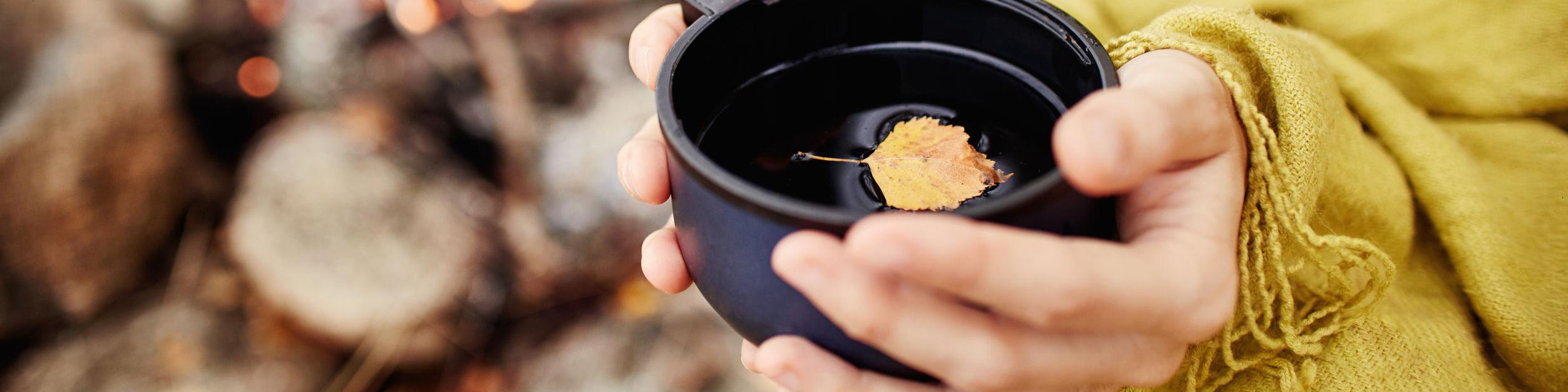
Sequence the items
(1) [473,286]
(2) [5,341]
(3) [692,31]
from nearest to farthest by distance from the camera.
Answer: (3) [692,31] → (2) [5,341] → (1) [473,286]

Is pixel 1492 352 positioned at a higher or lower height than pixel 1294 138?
lower

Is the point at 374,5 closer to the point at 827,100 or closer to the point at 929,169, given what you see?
the point at 827,100

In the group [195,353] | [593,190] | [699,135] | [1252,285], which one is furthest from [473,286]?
[1252,285]

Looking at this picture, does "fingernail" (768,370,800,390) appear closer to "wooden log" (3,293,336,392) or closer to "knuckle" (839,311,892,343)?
"knuckle" (839,311,892,343)

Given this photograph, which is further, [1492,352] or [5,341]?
[5,341]

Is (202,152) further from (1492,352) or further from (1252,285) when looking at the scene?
(1492,352)

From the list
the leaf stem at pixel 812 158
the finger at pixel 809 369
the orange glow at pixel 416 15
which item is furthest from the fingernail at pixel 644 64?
the orange glow at pixel 416 15

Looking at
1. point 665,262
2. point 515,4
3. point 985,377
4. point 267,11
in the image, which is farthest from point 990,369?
point 267,11

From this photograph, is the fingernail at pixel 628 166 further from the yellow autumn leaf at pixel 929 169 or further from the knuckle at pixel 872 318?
the knuckle at pixel 872 318
